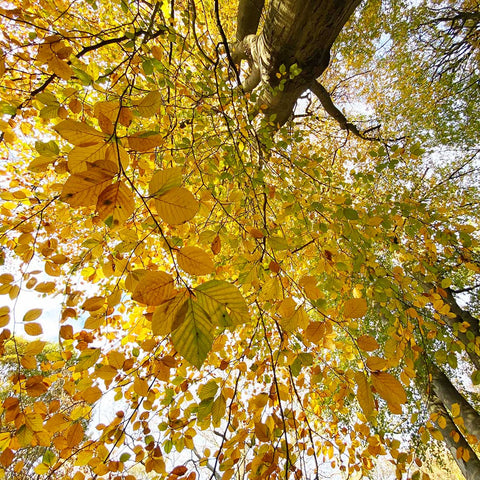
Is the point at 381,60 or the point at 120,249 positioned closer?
the point at 120,249

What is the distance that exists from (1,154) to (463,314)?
8491 millimetres

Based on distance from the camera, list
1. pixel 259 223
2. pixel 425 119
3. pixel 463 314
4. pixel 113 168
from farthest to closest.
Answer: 1. pixel 425 119
2. pixel 463 314
3. pixel 259 223
4. pixel 113 168

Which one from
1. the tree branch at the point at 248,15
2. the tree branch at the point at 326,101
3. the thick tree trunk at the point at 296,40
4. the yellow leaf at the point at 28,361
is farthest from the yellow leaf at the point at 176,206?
the tree branch at the point at 248,15

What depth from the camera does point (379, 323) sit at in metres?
4.70

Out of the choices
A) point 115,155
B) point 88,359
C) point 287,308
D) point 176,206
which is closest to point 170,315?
point 176,206

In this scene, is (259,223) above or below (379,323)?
above

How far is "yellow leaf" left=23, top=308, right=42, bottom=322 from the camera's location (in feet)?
3.10

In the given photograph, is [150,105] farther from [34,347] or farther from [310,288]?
[34,347]

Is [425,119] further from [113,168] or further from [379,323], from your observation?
[113,168]

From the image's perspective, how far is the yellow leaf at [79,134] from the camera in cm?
41

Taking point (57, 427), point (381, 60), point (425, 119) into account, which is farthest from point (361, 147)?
point (57, 427)

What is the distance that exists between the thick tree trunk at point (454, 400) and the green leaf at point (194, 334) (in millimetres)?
4708

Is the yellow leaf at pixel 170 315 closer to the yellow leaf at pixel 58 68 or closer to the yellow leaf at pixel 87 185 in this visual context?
the yellow leaf at pixel 87 185

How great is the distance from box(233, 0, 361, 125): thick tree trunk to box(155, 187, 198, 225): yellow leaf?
234 centimetres
